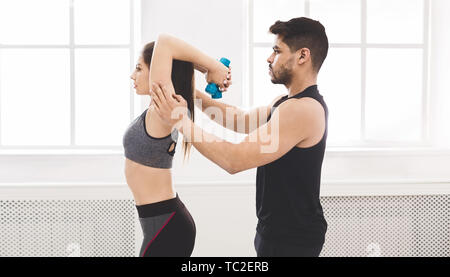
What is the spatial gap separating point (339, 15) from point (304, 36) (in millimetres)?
1412

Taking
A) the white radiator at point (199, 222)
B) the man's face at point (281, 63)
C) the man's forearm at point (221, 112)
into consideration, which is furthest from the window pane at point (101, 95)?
the man's face at point (281, 63)

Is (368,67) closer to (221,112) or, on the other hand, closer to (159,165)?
(221,112)

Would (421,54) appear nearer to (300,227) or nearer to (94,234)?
(300,227)

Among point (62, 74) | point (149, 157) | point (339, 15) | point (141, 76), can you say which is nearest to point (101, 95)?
point (62, 74)

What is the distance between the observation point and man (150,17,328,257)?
4.55ft

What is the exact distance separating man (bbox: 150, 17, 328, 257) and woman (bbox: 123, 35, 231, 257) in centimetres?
13

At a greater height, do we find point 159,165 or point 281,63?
point 281,63

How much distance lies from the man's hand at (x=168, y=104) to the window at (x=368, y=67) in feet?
4.60

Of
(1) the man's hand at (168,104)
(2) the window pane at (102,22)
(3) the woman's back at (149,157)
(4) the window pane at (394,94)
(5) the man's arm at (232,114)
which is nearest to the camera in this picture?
(1) the man's hand at (168,104)

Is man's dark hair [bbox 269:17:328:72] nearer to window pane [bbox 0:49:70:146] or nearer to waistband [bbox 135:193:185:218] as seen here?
waistband [bbox 135:193:185:218]

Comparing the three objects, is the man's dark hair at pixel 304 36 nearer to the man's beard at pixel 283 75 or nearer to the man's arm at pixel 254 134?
the man's beard at pixel 283 75

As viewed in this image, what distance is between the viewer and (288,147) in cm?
142

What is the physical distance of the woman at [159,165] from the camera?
4.85 feet
